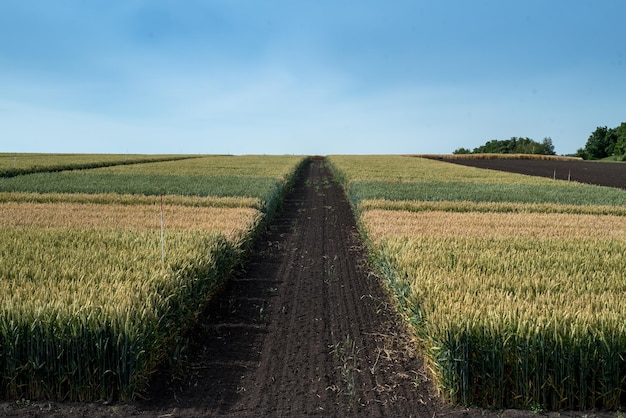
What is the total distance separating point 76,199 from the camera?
64.2 ft

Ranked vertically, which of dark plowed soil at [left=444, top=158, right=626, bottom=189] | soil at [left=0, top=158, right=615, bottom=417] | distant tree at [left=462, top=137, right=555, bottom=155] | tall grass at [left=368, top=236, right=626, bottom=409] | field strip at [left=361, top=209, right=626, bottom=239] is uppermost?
distant tree at [left=462, top=137, right=555, bottom=155]

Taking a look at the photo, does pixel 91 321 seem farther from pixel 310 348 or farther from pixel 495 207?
pixel 495 207

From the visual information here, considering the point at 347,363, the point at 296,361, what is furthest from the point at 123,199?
the point at 347,363

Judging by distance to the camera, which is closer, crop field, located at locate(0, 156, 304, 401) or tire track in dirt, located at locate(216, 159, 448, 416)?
crop field, located at locate(0, 156, 304, 401)

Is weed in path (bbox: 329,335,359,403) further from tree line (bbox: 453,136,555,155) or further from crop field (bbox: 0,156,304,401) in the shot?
tree line (bbox: 453,136,555,155)

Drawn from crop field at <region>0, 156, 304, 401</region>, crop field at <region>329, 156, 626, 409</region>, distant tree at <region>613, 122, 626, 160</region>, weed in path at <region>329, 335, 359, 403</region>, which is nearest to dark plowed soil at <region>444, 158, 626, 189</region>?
crop field at <region>329, 156, 626, 409</region>

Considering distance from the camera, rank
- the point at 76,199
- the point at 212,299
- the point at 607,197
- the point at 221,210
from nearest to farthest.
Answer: the point at 212,299
the point at 221,210
the point at 76,199
the point at 607,197

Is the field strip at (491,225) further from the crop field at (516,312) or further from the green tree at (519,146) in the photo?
the green tree at (519,146)

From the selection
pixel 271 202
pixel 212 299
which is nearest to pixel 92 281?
pixel 212 299

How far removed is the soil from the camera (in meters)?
5.43

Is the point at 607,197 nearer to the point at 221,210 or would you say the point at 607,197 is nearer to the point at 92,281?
Answer: the point at 221,210

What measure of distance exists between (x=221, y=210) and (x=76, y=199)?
6872mm

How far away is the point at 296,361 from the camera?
667 centimetres

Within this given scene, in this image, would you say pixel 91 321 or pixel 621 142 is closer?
pixel 91 321
